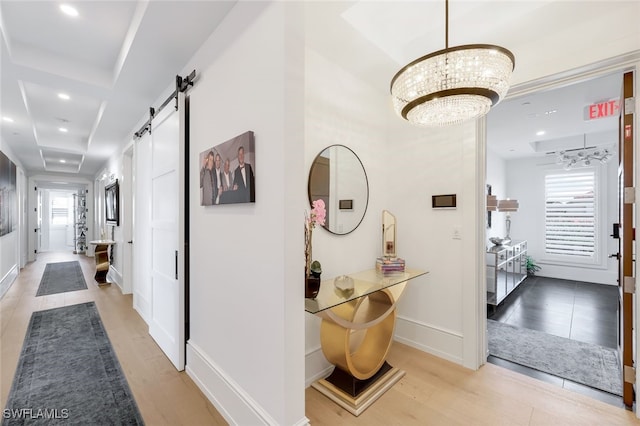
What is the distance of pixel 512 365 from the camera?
97.5 inches

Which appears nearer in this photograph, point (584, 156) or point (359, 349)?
point (359, 349)

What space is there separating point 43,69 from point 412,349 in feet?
14.7

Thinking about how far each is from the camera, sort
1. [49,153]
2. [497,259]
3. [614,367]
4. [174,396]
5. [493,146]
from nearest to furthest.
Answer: [174,396] → [614,367] → [497,259] → [493,146] → [49,153]

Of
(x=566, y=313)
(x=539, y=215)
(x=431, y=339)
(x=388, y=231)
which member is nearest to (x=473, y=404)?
(x=431, y=339)

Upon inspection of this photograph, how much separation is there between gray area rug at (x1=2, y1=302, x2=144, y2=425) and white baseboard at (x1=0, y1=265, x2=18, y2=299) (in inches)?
81.7

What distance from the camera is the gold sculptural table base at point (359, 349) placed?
1.94 metres

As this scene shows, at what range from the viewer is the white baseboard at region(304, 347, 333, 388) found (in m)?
2.19

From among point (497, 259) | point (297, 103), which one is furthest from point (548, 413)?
point (297, 103)

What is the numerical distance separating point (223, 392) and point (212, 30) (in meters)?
2.58

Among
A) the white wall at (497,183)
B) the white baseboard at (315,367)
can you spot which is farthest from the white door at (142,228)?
the white wall at (497,183)

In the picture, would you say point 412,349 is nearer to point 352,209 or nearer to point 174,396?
point 352,209

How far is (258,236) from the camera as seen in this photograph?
155cm

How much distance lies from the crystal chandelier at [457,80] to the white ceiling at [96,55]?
130 cm

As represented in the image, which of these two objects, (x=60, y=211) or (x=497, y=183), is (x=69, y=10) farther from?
(x=60, y=211)
